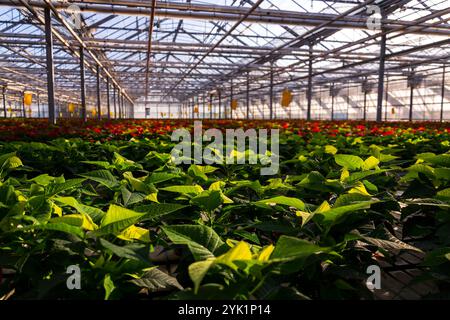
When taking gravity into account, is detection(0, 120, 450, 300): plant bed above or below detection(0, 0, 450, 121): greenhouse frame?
below

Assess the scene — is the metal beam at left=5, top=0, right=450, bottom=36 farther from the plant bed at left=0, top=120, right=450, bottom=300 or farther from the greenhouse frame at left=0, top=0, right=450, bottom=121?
the plant bed at left=0, top=120, right=450, bottom=300

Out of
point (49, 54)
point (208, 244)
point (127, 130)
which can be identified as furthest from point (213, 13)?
point (208, 244)

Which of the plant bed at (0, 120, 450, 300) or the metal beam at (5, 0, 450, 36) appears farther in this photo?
the metal beam at (5, 0, 450, 36)

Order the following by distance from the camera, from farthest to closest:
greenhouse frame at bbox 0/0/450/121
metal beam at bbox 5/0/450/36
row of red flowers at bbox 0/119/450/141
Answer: greenhouse frame at bbox 0/0/450/121, metal beam at bbox 5/0/450/36, row of red flowers at bbox 0/119/450/141

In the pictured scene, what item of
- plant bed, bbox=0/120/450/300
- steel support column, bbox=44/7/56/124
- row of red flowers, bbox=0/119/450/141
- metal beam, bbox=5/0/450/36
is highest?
→ metal beam, bbox=5/0/450/36

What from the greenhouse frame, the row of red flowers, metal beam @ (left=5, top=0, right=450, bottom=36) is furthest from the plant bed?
metal beam @ (left=5, top=0, right=450, bottom=36)

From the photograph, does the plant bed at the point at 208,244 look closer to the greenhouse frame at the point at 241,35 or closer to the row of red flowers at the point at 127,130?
the row of red flowers at the point at 127,130

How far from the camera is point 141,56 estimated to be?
27.5m

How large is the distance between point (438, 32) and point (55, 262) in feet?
54.7

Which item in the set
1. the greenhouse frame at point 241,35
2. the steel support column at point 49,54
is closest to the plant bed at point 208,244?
the greenhouse frame at point 241,35

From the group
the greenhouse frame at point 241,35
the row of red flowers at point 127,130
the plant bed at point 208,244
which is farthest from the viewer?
the greenhouse frame at point 241,35

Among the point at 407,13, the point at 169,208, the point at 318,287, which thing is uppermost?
the point at 407,13
